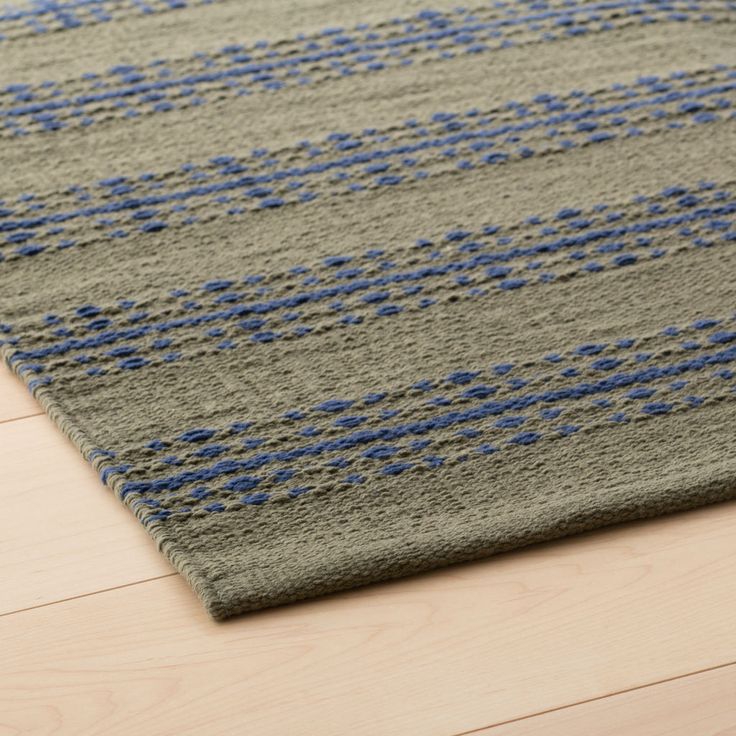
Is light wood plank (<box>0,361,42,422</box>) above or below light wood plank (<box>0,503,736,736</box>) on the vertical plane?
above

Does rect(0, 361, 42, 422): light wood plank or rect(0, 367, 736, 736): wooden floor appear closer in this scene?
rect(0, 367, 736, 736): wooden floor

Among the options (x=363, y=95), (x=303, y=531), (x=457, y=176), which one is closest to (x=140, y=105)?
(x=363, y=95)

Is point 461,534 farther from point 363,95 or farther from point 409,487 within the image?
point 363,95

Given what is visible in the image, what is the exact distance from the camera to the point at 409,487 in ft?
2.85

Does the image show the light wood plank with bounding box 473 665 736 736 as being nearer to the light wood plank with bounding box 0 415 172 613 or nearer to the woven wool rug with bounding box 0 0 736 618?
the woven wool rug with bounding box 0 0 736 618

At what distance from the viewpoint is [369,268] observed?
1.04 m

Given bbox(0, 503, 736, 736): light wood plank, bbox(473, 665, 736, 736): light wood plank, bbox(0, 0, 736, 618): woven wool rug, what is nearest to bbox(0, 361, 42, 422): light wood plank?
bbox(0, 0, 736, 618): woven wool rug

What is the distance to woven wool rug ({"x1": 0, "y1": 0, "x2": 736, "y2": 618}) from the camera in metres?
0.86

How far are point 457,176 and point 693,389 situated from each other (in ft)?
1.10

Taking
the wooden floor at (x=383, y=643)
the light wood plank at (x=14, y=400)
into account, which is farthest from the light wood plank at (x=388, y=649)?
the light wood plank at (x=14, y=400)

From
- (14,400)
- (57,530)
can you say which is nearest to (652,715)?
(57,530)

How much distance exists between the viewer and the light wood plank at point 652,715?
2.44ft

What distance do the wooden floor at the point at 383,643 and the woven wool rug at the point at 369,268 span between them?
2 centimetres

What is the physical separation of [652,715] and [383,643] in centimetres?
18
